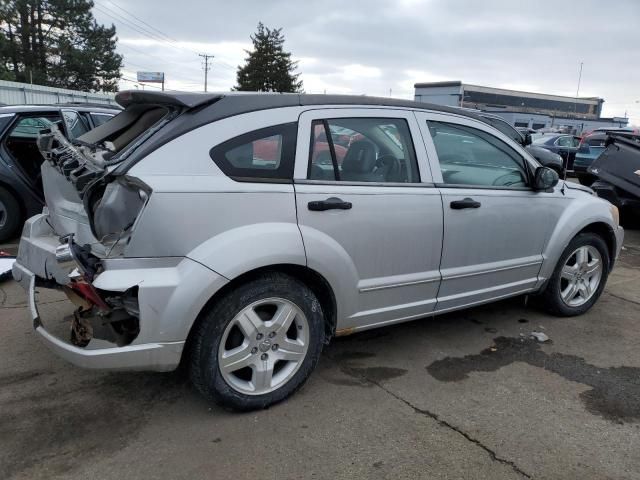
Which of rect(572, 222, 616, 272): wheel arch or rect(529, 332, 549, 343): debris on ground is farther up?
rect(572, 222, 616, 272): wheel arch

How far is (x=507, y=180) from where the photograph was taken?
3998mm

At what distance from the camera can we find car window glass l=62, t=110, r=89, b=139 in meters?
6.31

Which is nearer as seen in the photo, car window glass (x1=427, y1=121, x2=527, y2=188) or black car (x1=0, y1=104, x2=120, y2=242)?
car window glass (x1=427, y1=121, x2=527, y2=188)

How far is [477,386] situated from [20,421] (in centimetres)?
263

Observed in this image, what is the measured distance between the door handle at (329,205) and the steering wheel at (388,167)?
423 millimetres

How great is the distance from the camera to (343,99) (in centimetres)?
327

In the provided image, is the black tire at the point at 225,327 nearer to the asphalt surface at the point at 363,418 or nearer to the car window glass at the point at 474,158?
the asphalt surface at the point at 363,418

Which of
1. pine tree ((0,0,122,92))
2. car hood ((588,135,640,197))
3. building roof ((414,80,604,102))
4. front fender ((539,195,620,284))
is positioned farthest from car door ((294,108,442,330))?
building roof ((414,80,604,102))

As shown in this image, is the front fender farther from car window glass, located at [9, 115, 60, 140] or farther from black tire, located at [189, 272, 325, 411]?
car window glass, located at [9, 115, 60, 140]

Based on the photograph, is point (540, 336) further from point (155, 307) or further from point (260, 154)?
point (155, 307)

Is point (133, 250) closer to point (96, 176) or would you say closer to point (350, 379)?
point (96, 176)

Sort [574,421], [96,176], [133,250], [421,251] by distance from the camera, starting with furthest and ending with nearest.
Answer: [421,251]
[574,421]
[96,176]
[133,250]

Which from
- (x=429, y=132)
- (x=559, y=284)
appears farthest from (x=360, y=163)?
(x=559, y=284)

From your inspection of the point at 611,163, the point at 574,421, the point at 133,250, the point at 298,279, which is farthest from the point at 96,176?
the point at 611,163
